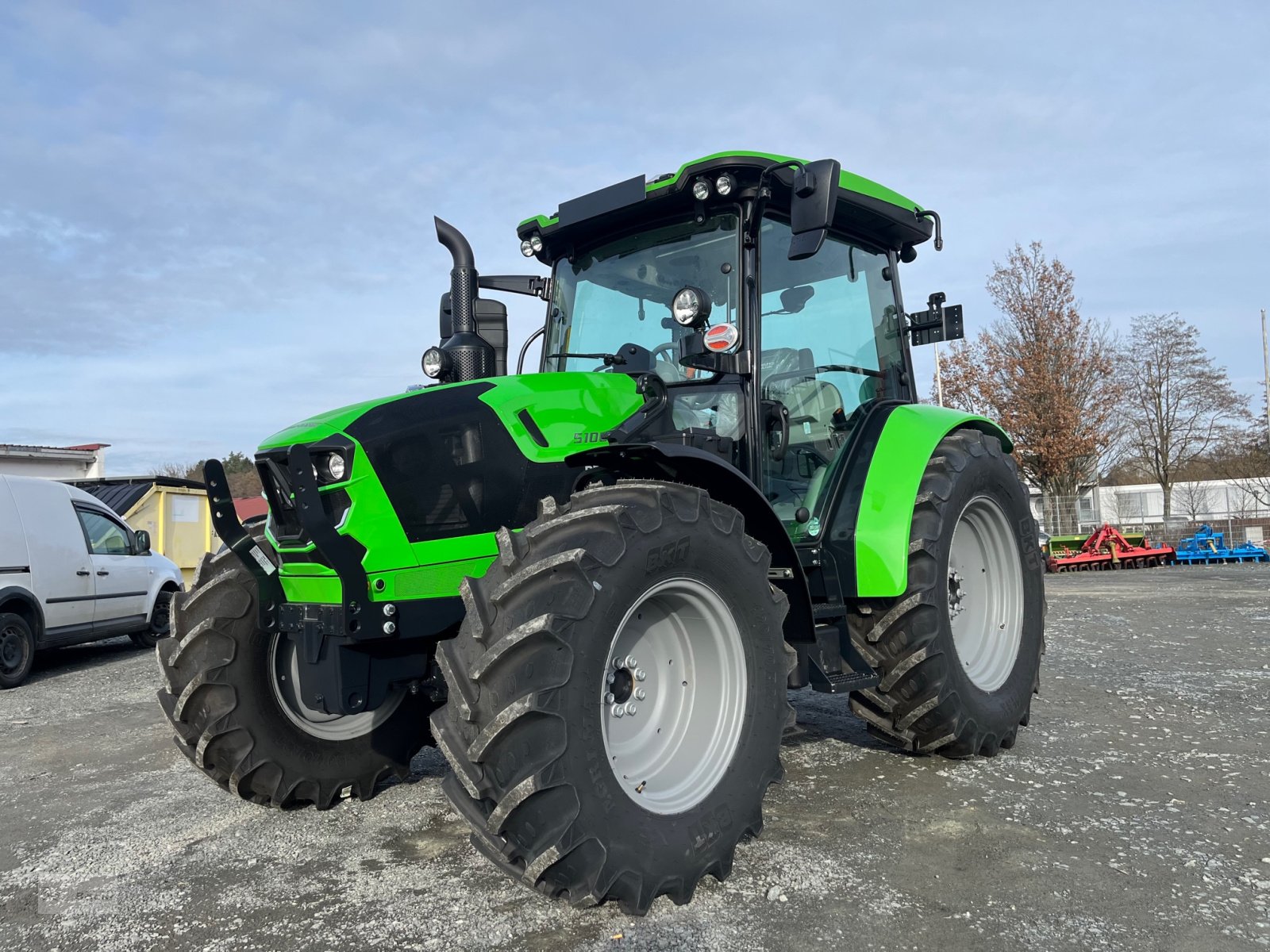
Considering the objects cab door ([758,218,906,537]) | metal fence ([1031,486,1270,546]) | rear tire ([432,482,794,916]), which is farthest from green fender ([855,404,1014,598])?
metal fence ([1031,486,1270,546])

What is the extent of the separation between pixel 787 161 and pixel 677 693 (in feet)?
7.56

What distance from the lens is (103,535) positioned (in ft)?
35.3

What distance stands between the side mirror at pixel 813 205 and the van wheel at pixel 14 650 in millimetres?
8683

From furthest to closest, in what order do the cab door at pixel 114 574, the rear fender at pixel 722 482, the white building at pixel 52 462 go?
the white building at pixel 52 462 → the cab door at pixel 114 574 → the rear fender at pixel 722 482

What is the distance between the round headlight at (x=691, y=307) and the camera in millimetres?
3932

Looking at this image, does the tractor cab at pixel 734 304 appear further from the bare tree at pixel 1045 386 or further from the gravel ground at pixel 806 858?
the bare tree at pixel 1045 386

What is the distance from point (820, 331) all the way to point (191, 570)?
14.0 metres

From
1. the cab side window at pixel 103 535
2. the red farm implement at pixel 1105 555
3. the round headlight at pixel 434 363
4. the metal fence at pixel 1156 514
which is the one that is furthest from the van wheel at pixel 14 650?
the red farm implement at pixel 1105 555

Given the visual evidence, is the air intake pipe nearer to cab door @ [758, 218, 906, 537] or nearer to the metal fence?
cab door @ [758, 218, 906, 537]

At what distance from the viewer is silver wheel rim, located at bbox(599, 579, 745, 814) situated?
320cm

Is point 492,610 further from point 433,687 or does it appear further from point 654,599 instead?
point 433,687

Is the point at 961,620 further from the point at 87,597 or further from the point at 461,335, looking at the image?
the point at 87,597

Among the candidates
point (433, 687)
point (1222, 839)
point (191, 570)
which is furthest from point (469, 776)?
point (191, 570)

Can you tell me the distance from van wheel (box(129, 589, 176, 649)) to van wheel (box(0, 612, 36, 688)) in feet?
7.17
